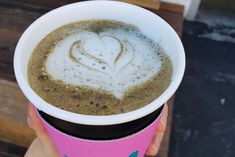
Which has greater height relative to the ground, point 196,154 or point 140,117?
point 140,117

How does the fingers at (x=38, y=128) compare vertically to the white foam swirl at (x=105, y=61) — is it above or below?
below

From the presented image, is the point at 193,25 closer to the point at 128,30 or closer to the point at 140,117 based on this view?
the point at 128,30

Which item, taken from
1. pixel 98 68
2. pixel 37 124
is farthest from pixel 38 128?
pixel 98 68

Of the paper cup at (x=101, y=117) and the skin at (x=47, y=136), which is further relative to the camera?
the skin at (x=47, y=136)

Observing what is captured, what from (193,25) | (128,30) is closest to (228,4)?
(193,25)

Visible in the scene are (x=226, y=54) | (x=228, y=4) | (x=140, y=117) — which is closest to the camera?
(x=140, y=117)
